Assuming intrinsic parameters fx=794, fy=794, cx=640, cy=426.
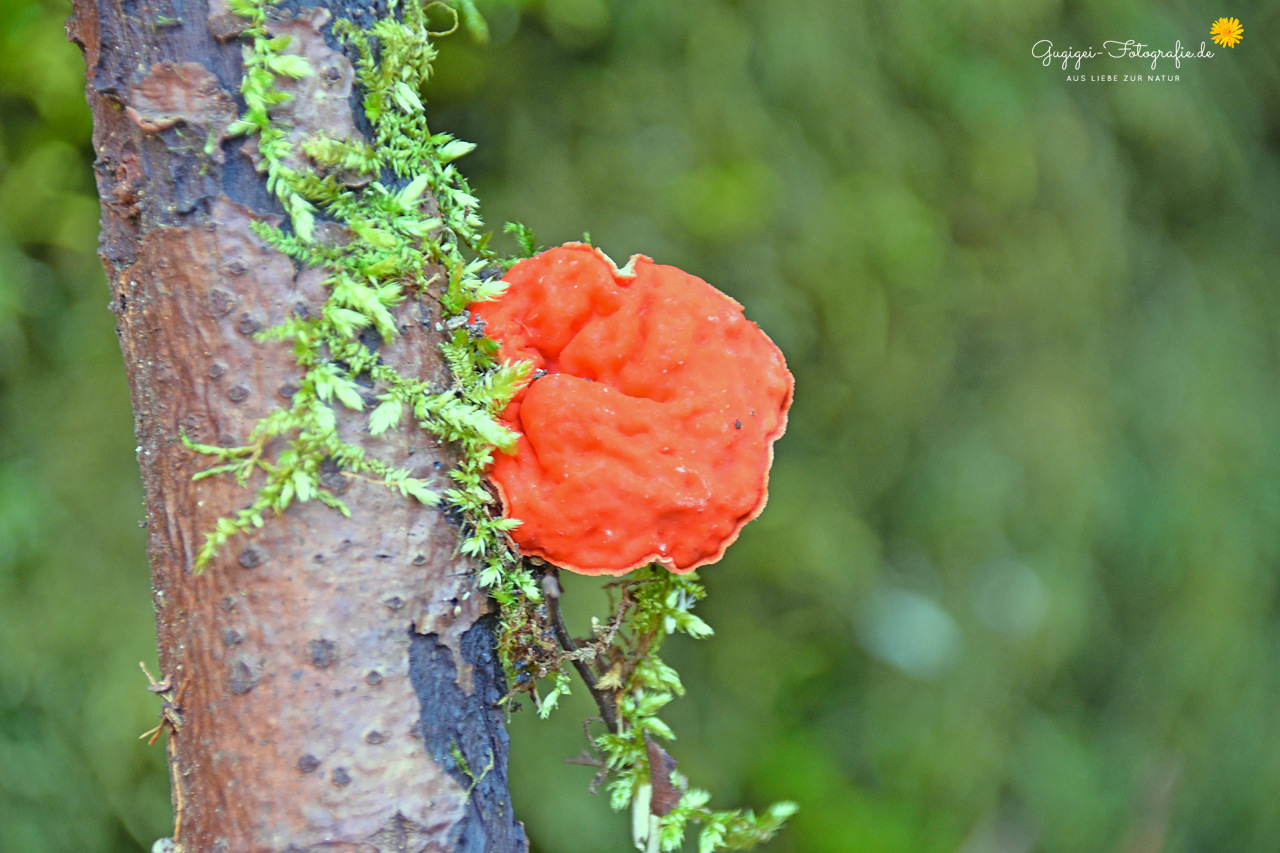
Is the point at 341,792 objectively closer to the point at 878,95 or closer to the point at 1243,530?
the point at 878,95

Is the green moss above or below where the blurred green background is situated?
above

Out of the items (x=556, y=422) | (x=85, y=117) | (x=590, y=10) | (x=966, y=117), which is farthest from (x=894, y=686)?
(x=85, y=117)

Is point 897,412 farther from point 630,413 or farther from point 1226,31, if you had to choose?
point 1226,31

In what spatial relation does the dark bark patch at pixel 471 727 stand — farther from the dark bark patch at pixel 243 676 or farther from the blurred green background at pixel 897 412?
the blurred green background at pixel 897 412

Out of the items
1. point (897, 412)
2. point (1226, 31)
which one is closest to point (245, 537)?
point (897, 412)

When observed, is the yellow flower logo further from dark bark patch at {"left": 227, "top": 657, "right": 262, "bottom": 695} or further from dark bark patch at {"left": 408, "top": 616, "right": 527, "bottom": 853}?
dark bark patch at {"left": 227, "top": 657, "right": 262, "bottom": 695}

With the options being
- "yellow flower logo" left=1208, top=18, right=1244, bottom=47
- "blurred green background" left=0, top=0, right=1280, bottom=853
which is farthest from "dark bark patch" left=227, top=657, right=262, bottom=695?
"yellow flower logo" left=1208, top=18, right=1244, bottom=47
